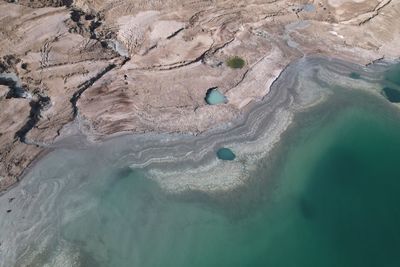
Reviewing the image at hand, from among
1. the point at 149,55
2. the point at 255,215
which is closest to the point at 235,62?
the point at 149,55

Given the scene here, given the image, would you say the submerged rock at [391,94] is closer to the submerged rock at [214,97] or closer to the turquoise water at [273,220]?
the turquoise water at [273,220]

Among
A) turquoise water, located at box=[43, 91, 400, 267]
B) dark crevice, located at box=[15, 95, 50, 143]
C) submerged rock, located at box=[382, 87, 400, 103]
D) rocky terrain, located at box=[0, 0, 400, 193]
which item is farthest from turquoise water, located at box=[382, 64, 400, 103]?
dark crevice, located at box=[15, 95, 50, 143]

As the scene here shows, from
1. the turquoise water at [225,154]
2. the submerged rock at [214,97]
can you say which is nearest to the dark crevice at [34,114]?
the submerged rock at [214,97]

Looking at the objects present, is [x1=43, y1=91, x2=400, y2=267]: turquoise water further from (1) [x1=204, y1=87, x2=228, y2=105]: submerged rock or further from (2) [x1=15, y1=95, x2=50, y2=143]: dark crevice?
(2) [x1=15, y1=95, x2=50, y2=143]: dark crevice

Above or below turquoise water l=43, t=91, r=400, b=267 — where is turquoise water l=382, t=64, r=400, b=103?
above

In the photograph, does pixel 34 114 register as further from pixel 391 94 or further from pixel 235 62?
pixel 391 94

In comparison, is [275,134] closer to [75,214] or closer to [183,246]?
[183,246]

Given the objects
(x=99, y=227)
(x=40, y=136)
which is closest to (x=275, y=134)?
(x=99, y=227)
